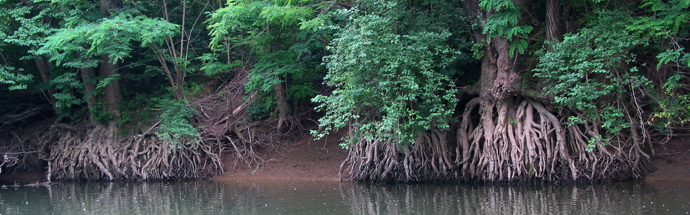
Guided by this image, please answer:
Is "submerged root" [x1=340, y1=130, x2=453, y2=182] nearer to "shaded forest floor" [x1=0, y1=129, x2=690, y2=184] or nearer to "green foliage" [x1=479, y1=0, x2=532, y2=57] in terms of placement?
"shaded forest floor" [x1=0, y1=129, x2=690, y2=184]

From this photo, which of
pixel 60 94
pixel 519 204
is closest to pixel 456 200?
pixel 519 204

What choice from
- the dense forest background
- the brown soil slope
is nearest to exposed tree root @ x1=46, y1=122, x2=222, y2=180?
the dense forest background

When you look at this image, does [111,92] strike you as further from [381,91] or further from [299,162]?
[381,91]

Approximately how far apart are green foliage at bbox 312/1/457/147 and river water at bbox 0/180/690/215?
5.36 feet

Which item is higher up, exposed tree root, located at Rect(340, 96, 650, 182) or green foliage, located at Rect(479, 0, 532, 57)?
green foliage, located at Rect(479, 0, 532, 57)

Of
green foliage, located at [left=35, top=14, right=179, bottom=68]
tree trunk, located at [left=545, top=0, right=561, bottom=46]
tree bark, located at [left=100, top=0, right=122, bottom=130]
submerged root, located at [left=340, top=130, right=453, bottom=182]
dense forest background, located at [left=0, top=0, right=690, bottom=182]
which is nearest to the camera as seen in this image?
dense forest background, located at [left=0, top=0, right=690, bottom=182]

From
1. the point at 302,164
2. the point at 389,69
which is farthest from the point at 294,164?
the point at 389,69

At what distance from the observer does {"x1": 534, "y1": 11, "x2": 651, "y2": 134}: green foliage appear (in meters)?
11.0

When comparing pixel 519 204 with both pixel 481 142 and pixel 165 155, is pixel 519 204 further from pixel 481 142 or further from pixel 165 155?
pixel 165 155

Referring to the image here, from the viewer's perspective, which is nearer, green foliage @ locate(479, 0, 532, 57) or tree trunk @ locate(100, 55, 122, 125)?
green foliage @ locate(479, 0, 532, 57)

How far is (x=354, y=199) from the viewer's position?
35.9 ft

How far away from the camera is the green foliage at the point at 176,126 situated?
15.7 m

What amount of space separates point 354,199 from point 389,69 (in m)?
2.87

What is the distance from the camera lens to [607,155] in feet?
39.1
